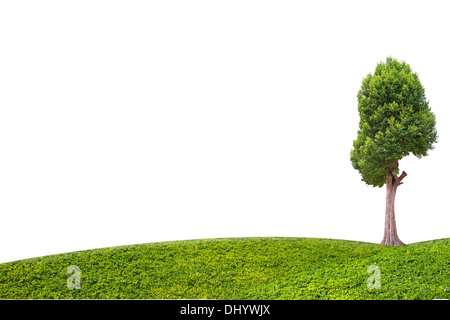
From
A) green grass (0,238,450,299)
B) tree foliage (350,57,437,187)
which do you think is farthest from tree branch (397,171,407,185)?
green grass (0,238,450,299)

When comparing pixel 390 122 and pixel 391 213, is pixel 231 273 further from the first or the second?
pixel 390 122

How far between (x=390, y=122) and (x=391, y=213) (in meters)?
4.66

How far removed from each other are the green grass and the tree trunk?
3152 millimetres

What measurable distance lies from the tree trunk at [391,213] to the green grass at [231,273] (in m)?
3.15

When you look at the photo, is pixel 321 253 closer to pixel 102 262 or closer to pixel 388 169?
pixel 388 169

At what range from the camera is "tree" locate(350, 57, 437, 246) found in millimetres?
17062

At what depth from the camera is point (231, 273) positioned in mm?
12086
